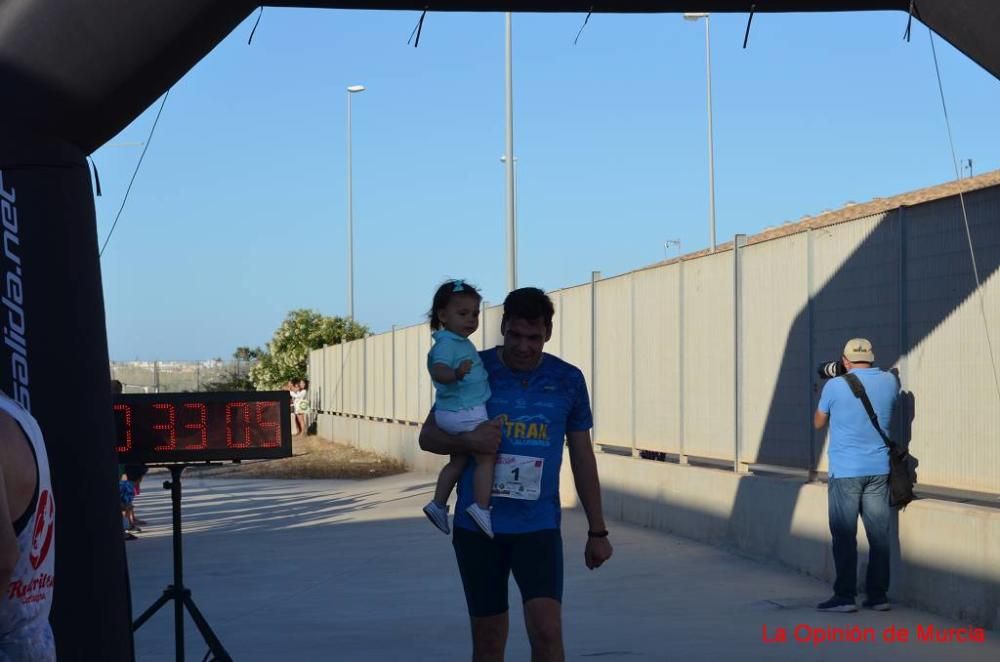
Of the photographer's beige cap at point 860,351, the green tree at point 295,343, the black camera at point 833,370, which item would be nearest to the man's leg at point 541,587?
the photographer's beige cap at point 860,351

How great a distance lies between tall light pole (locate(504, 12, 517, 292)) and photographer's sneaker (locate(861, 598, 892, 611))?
16.6 metres

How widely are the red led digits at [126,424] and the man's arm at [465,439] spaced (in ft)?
7.52

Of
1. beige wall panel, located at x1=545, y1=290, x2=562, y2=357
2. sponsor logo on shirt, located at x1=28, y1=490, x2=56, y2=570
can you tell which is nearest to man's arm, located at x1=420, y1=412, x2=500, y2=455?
sponsor logo on shirt, located at x1=28, y1=490, x2=56, y2=570

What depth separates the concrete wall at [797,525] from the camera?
8.94 m

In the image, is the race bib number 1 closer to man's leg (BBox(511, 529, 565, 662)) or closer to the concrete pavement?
man's leg (BBox(511, 529, 565, 662))

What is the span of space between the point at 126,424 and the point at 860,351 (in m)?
4.93

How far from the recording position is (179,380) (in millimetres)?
68750

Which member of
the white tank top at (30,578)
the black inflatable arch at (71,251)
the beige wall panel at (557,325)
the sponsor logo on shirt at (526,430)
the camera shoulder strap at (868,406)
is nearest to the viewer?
the white tank top at (30,578)

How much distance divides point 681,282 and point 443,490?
904 centimetres

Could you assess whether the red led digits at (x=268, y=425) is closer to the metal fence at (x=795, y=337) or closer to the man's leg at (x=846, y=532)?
the man's leg at (x=846, y=532)

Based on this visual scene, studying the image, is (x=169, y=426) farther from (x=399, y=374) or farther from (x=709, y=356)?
(x=399, y=374)

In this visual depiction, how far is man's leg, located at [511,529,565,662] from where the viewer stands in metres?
5.58

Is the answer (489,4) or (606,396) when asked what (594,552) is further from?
(606,396)

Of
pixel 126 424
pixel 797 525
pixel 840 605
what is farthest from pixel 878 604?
pixel 126 424
